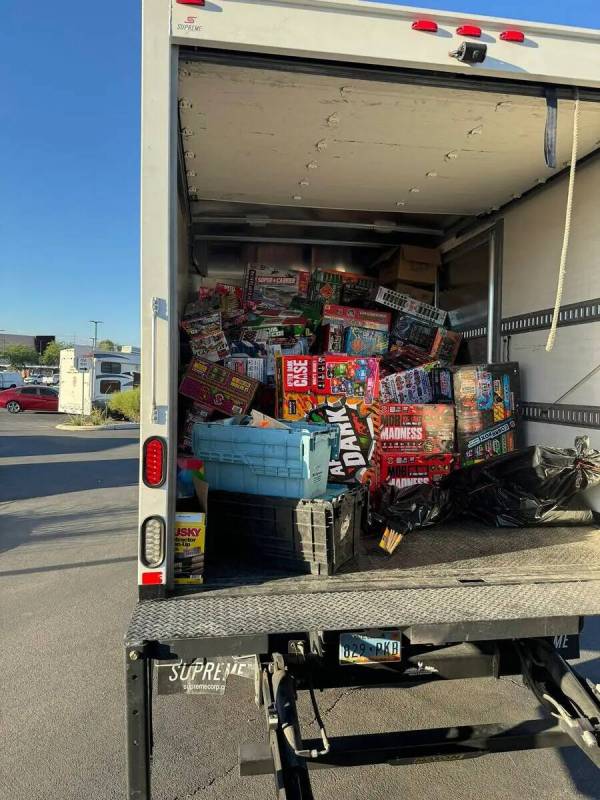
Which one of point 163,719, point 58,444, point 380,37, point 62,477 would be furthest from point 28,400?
point 380,37

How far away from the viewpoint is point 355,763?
1965 millimetres

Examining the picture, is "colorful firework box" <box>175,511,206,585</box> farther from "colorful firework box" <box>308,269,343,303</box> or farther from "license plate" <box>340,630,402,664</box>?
"colorful firework box" <box>308,269,343,303</box>

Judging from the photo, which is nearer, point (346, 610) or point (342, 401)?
point (346, 610)

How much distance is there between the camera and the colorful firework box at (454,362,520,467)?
426 centimetres

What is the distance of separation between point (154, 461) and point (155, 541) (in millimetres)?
302

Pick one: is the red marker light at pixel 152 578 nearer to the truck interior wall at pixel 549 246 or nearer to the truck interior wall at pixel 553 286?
the truck interior wall at pixel 553 286

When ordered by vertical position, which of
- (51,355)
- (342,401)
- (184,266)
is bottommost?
(342,401)

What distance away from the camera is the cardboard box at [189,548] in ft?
7.48

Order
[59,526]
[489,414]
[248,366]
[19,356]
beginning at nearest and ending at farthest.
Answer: [489,414]
[248,366]
[59,526]
[19,356]

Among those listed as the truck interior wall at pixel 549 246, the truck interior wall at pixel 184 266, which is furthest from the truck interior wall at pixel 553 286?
the truck interior wall at pixel 184 266

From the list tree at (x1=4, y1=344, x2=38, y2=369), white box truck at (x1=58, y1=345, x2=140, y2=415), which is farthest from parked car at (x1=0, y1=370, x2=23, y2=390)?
tree at (x1=4, y1=344, x2=38, y2=369)

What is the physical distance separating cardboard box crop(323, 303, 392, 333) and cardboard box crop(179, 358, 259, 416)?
120 centimetres

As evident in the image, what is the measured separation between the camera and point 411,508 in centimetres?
340

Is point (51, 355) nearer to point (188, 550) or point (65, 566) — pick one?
point (65, 566)
